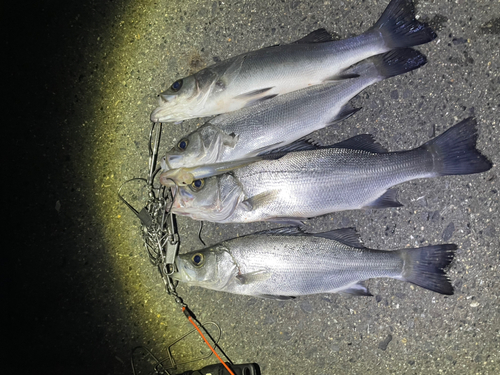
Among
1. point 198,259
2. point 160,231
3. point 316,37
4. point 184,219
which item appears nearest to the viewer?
point 198,259

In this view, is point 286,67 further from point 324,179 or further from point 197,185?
point 197,185

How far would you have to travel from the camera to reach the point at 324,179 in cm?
228

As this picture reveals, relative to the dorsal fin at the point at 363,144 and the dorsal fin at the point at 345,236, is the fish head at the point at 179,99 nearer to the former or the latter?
the dorsal fin at the point at 363,144

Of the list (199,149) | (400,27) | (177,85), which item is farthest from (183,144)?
(400,27)

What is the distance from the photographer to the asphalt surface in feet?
8.36

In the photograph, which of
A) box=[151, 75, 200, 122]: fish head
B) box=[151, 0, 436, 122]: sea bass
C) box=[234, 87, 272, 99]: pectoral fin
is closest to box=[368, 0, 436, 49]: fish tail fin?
box=[151, 0, 436, 122]: sea bass

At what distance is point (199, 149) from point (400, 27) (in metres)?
1.84

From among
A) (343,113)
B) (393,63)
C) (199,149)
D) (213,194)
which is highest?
(393,63)

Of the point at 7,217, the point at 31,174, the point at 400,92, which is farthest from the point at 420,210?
the point at 7,217

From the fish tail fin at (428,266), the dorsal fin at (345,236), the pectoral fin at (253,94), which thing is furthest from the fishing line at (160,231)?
the fish tail fin at (428,266)

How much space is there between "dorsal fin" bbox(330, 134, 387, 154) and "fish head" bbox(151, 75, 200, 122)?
1179mm

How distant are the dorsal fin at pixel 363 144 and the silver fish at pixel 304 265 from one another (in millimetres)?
735

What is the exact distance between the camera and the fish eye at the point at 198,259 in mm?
2375

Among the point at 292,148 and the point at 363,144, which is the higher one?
the point at 292,148
